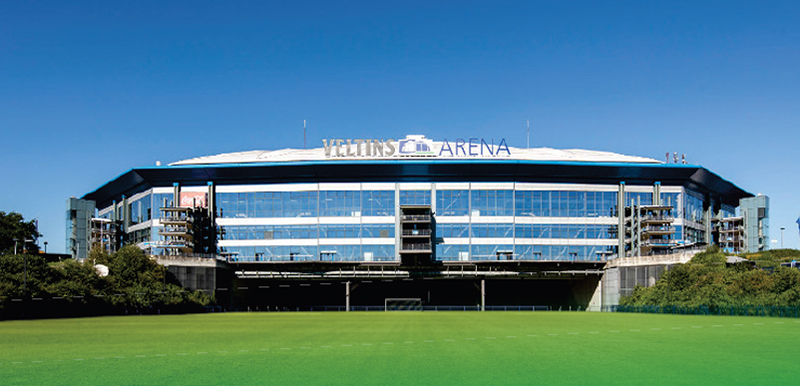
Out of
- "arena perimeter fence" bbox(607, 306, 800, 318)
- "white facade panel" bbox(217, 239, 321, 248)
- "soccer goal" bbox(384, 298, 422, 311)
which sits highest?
"white facade panel" bbox(217, 239, 321, 248)

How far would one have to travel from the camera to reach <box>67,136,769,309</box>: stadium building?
4764 inches

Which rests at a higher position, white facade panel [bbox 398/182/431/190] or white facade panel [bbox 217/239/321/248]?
white facade panel [bbox 398/182/431/190]

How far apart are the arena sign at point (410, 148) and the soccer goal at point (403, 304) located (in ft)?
73.1

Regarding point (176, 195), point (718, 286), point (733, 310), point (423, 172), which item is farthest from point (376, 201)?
point (733, 310)

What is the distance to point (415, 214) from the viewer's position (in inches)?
4823

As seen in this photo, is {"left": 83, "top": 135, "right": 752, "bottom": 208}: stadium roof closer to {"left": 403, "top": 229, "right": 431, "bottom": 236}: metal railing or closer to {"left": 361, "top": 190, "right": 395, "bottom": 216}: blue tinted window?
{"left": 361, "top": 190, "right": 395, "bottom": 216}: blue tinted window

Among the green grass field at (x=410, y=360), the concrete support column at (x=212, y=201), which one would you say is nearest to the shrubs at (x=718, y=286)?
the green grass field at (x=410, y=360)

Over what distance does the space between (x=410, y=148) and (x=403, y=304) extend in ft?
78.9

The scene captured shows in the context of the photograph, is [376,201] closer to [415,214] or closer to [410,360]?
[415,214]

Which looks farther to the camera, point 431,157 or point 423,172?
point 431,157

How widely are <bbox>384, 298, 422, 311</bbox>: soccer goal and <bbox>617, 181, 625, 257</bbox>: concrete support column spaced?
31253 millimetres

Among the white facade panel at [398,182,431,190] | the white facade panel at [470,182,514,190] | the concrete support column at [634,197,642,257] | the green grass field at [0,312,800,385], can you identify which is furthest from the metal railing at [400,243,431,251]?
the green grass field at [0,312,800,385]

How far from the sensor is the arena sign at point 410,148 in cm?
12494

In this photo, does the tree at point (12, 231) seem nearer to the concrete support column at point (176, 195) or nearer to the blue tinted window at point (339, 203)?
the concrete support column at point (176, 195)
